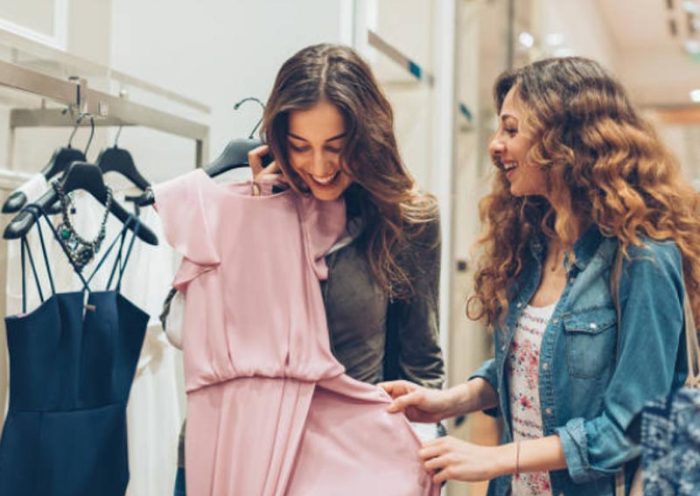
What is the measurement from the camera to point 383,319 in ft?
4.19

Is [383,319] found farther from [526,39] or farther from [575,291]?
[526,39]

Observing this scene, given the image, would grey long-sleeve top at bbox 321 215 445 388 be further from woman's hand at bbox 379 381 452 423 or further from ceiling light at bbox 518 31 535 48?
ceiling light at bbox 518 31 535 48

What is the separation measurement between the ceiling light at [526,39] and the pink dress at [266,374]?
3.03 m

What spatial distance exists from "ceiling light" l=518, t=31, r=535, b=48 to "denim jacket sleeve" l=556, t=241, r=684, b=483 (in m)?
3.07

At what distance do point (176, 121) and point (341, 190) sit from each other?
0.56 metres

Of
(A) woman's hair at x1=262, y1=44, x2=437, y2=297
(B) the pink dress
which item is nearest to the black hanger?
(B) the pink dress

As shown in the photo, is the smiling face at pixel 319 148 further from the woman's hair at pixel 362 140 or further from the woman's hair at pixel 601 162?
the woman's hair at pixel 601 162

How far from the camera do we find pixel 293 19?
1.66 m

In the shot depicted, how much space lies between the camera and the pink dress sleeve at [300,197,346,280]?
47.4 inches

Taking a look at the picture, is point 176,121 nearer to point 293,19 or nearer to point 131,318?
point 293,19

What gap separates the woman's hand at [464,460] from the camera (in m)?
1.07

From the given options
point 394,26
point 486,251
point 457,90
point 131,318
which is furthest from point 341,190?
point 457,90

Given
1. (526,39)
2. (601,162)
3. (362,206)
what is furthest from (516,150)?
(526,39)

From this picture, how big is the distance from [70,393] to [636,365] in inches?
32.0
